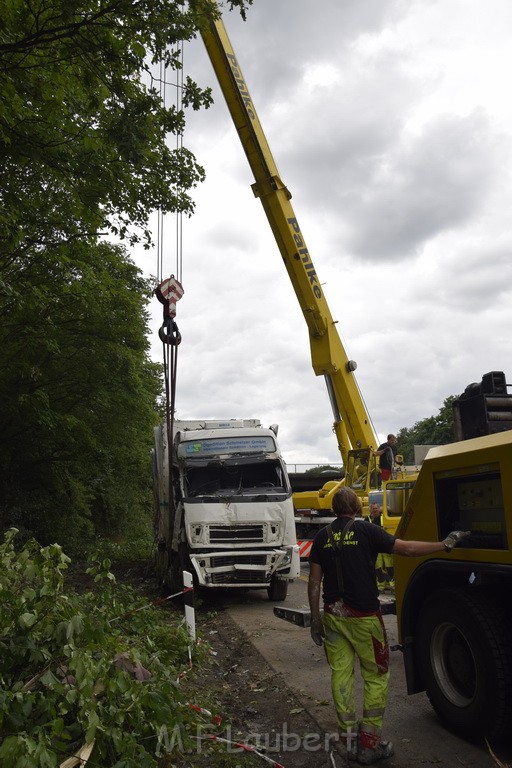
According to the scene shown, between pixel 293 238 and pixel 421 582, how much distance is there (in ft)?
38.7

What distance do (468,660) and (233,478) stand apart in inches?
285

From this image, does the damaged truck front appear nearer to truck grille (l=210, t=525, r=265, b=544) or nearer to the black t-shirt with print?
truck grille (l=210, t=525, r=265, b=544)

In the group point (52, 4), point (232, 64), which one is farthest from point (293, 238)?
point (52, 4)

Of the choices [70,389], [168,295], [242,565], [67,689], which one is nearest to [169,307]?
[168,295]

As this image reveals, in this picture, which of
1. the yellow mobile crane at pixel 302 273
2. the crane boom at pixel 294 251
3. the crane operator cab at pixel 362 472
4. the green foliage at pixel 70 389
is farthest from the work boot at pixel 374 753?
the crane boom at pixel 294 251

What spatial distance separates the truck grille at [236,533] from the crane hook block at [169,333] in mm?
3145

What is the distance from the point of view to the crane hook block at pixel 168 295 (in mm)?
8969

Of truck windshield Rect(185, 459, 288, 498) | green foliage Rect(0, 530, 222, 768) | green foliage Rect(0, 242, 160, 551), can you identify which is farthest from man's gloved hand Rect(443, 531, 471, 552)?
green foliage Rect(0, 242, 160, 551)

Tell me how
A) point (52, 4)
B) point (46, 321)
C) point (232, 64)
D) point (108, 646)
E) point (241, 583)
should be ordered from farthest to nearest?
point (232, 64), point (46, 321), point (241, 583), point (52, 4), point (108, 646)

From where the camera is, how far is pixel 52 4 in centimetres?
554

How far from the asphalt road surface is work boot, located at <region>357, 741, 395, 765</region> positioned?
6 centimetres

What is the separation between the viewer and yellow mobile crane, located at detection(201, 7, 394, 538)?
15250 millimetres

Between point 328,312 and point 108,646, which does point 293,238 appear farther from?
point 108,646

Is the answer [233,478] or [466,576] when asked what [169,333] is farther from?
[466,576]
